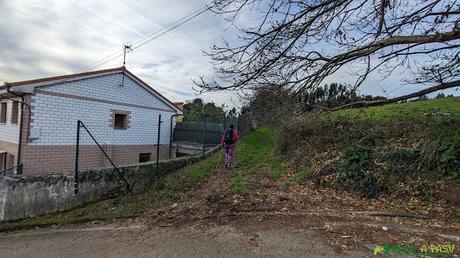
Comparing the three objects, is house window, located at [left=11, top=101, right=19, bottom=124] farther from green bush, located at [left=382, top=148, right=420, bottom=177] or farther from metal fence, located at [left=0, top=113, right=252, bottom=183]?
green bush, located at [left=382, top=148, right=420, bottom=177]

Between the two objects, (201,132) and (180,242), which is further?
(201,132)

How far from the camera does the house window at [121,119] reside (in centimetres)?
1417

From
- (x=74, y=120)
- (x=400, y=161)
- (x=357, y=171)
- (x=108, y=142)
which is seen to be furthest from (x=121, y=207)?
(x=108, y=142)

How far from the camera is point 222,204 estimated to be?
5.76 m

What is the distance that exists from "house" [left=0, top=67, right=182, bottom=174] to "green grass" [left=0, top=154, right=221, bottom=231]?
3.39 metres

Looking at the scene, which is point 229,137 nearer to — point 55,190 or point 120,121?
point 55,190

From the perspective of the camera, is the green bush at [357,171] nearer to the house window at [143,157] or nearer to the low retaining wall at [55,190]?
the low retaining wall at [55,190]

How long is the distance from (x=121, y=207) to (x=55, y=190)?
1736 millimetres

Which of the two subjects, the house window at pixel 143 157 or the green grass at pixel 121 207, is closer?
the green grass at pixel 121 207

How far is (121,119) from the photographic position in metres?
14.7

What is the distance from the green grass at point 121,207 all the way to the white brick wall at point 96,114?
6.01 m

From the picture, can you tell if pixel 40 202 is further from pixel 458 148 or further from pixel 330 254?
pixel 458 148

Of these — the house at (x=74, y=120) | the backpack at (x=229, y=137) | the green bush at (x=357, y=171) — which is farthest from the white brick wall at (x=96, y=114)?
the green bush at (x=357, y=171)

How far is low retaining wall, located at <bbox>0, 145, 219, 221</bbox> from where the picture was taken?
618 cm
